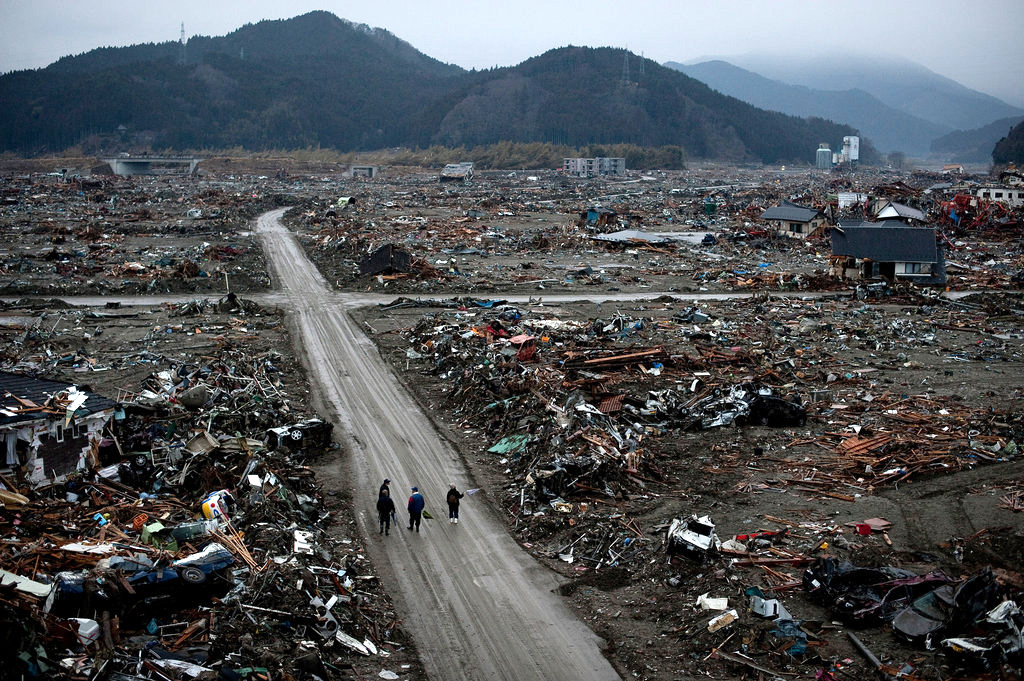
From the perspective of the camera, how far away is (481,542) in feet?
38.9

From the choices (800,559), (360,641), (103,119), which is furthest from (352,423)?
(103,119)

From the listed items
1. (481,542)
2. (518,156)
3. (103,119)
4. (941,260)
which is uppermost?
(103,119)

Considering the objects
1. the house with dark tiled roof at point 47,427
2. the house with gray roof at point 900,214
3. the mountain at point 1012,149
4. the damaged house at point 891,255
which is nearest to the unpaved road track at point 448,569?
the house with dark tiled roof at point 47,427

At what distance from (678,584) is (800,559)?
1.72m

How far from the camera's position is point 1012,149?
123 m

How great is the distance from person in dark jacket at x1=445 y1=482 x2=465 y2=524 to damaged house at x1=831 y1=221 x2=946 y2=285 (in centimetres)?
2810

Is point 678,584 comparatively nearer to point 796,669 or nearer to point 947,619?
point 796,669

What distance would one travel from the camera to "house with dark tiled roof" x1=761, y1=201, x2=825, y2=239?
156 feet

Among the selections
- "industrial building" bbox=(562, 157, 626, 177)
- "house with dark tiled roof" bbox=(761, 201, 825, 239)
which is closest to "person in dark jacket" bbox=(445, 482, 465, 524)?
"house with dark tiled roof" bbox=(761, 201, 825, 239)

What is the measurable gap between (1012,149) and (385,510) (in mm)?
141909

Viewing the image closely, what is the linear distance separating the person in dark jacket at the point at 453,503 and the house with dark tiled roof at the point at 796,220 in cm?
4079

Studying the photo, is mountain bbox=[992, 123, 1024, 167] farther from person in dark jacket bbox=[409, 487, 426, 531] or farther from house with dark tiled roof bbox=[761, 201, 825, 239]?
person in dark jacket bbox=[409, 487, 426, 531]

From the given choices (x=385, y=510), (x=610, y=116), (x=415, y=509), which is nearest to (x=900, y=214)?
(x=415, y=509)

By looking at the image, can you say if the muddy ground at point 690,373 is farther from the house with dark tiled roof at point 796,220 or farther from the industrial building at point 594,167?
the industrial building at point 594,167
